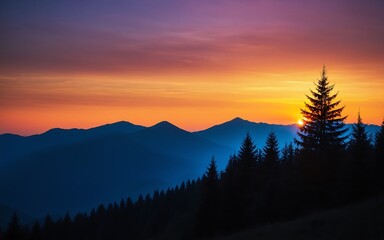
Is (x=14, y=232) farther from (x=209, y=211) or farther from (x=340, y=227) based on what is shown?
(x=340, y=227)

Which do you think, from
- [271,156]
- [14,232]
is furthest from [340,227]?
[14,232]

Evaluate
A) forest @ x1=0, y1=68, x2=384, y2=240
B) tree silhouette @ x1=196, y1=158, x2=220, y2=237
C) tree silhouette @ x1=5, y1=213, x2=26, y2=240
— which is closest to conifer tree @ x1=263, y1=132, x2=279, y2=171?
forest @ x1=0, y1=68, x2=384, y2=240

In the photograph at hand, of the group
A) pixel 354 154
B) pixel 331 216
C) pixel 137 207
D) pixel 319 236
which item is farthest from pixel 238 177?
pixel 137 207

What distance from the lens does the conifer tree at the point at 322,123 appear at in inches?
1119

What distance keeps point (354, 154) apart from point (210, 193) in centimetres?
1659

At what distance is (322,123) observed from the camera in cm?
2878

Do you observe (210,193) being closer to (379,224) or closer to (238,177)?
(238,177)

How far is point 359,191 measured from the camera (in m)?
25.2

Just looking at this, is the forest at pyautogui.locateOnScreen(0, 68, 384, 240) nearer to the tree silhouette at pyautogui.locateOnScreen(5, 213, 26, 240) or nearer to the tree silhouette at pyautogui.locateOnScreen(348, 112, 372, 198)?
the tree silhouette at pyautogui.locateOnScreen(348, 112, 372, 198)

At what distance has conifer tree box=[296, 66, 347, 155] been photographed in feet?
93.2

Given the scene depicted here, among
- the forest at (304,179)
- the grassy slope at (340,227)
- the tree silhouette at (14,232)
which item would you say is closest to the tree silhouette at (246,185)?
the forest at (304,179)

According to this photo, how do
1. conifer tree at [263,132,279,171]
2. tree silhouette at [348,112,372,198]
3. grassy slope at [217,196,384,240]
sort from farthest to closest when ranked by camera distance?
conifer tree at [263,132,279,171] < tree silhouette at [348,112,372,198] < grassy slope at [217,196,384,240]

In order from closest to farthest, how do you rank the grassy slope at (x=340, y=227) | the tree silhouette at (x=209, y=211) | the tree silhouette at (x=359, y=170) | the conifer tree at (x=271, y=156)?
the grassy slope at (x=340, y=227), the tree silhouette at (x=359, y=170), the conifer tree at (x=271, y=156), the tree silhouette at (x=209, y=211)

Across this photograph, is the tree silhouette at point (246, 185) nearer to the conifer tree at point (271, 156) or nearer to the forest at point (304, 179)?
the forest at point (304, 179)
